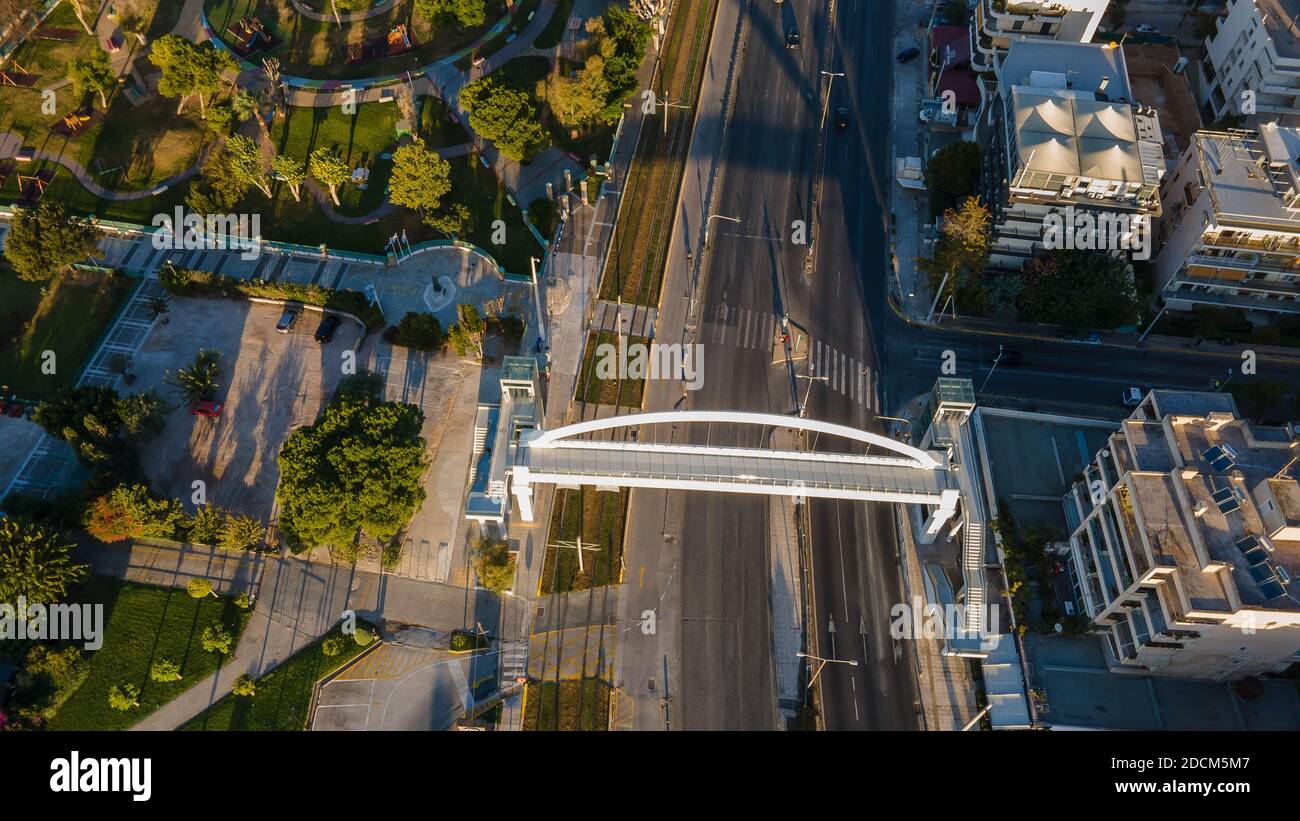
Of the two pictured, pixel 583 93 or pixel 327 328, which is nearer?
pixel 327 328

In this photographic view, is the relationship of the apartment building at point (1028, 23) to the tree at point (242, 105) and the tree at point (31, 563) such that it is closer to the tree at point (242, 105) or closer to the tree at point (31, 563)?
the tree at point (242, 105)

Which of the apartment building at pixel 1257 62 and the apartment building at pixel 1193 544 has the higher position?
the apartment building at pixel 1257 62

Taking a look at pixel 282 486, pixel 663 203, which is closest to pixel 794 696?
pixel 282 486

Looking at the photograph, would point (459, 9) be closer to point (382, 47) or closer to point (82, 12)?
point (382, 47)

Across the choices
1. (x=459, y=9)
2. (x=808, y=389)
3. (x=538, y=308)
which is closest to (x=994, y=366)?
(x=808, y=389)

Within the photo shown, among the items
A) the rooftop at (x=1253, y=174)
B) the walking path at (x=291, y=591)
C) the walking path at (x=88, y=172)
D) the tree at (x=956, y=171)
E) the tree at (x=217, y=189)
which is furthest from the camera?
the walking path at (x=88, y=172)

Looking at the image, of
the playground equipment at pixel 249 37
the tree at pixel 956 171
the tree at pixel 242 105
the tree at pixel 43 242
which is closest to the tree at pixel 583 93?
the tree at pixel 242 105
